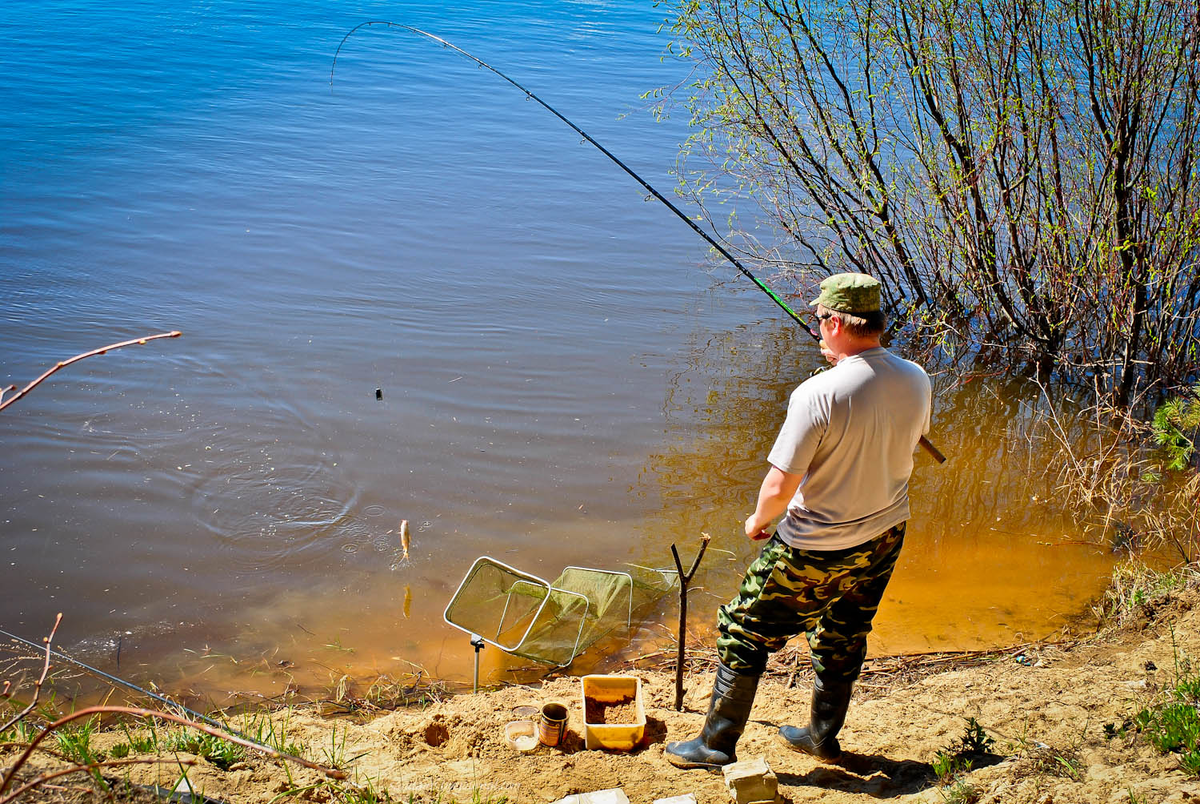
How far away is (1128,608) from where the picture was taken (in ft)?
15.2

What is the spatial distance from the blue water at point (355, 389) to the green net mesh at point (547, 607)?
16cm

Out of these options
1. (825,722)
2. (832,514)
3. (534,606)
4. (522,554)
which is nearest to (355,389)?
(522,554)

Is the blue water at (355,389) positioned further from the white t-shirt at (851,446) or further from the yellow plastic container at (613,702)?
the white t-shirt at (851,446)

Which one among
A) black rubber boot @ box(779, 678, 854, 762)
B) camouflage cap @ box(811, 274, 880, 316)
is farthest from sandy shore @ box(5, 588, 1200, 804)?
camouflage cap @ box(811, 274, 880, 316)

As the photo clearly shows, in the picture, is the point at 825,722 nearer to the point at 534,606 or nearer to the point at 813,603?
the point at 813,603

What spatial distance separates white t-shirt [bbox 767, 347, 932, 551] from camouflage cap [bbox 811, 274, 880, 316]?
0.46 ft

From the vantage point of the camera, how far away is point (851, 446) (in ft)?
9.46

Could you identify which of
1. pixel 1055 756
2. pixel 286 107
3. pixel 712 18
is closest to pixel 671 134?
pixel 286 107

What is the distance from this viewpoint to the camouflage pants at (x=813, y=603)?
3.06 metres

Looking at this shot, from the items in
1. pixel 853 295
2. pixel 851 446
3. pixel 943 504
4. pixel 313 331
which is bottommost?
pixel 943 504

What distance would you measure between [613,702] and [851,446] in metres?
1.65

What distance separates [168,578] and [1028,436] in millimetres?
5779

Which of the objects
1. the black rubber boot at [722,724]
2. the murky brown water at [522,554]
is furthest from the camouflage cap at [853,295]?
the murky brown water at [522,554]

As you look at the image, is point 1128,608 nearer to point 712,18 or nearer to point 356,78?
point 712,18
